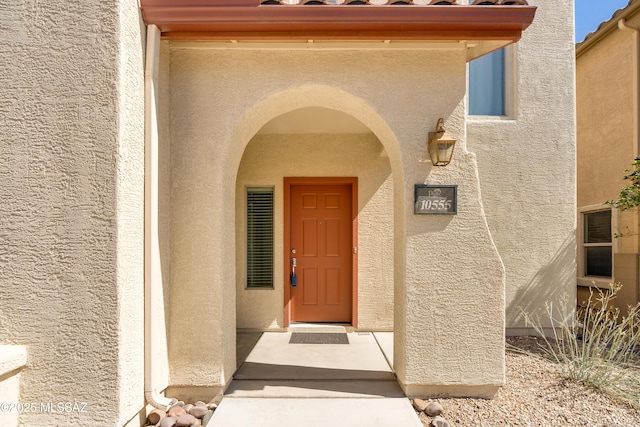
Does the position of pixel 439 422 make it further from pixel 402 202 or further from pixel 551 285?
pixel 551 285

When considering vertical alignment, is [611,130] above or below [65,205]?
above

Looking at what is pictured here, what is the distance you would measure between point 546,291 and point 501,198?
1572 millimetres

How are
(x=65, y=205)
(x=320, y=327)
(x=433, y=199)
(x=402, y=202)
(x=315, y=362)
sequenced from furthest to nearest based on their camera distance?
(x=320, y=327)
(x=315, y=362)
(x=402, y=202)
(x=433, y=199)
(x=65, y=205)

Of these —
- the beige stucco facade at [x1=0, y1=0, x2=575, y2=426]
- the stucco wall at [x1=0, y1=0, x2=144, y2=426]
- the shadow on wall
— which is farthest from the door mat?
the stucco wall at [x1=0, y1=0, x2=144, y2=426]

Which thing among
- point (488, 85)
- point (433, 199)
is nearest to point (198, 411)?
point (433, 199)

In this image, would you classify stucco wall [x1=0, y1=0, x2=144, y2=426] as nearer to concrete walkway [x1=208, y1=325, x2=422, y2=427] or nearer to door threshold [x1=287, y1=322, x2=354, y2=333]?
concrete walkway [x1=208, y1=325, x2=422, y2=427]

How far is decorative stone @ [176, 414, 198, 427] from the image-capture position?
130 inches

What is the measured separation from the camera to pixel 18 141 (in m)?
3.00

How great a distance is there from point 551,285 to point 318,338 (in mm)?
3642

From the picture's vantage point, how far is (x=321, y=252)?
6.62 meters

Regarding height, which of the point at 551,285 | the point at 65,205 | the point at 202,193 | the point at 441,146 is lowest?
the point at 551,285

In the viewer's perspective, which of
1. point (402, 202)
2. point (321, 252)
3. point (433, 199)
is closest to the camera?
point (433, 199)

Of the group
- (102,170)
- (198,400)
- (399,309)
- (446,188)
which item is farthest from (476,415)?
(102,170)

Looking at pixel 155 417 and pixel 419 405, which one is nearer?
pixel 155 417
